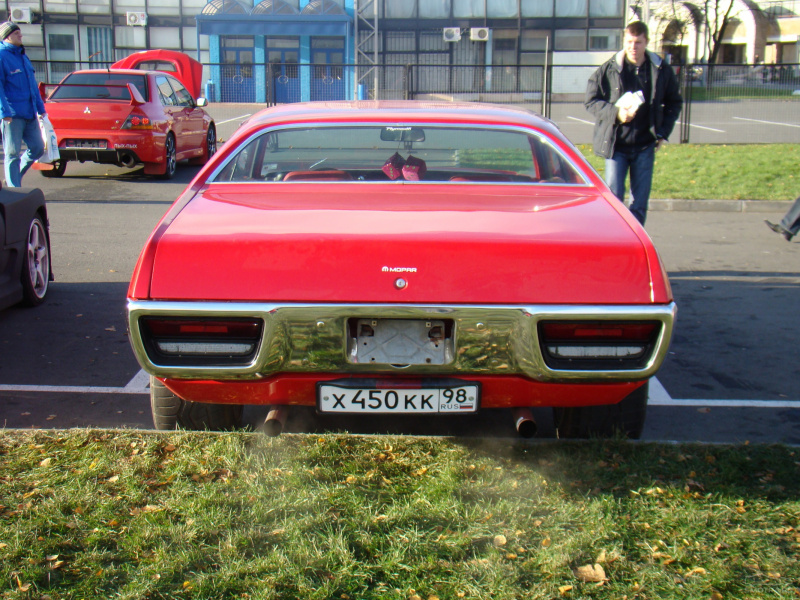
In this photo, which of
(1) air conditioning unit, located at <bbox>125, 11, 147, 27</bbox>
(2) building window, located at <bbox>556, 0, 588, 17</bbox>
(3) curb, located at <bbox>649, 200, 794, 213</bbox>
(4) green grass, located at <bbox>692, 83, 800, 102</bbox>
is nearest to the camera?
(3) curb, located at <bbox>649, 200, 794, 213</bbox>

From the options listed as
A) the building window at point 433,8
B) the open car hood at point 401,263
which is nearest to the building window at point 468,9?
the building window at point 433,8

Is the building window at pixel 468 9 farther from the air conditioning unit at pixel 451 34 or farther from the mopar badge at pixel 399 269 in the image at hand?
the mopar badge at pixel 399 269

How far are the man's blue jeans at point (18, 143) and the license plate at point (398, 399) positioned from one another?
24.6ft

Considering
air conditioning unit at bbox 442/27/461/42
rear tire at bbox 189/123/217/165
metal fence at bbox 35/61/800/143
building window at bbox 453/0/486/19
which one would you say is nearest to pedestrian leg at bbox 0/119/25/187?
rear tire at bbox 189/123/217/165

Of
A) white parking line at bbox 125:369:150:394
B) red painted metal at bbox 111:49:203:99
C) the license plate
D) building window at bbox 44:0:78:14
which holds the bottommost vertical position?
white parking line at bbox 125:369:150:394

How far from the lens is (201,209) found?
3.47 metres

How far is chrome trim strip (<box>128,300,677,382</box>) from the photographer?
2.92m

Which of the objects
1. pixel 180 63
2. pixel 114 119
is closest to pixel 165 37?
pixel 180 63

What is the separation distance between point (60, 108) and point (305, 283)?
10497 millimetres

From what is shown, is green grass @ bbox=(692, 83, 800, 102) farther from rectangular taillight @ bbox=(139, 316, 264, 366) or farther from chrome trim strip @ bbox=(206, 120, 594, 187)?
rectangular taillight @ bbox=(139, 316, 264, 366)

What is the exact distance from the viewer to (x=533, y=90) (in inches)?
1214

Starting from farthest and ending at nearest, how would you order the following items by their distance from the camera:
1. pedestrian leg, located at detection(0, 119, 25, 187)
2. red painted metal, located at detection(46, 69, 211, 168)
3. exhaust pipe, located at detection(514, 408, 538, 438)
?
red painted metal, located at detection(46, 69, 211, 168) → pedestrian leg, located at detection(0, 119, 25, 187) → exhaust pipe, located at detection(514, 408, 538, 438)

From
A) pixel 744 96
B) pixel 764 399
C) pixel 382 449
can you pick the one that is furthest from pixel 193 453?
pixel 744 96

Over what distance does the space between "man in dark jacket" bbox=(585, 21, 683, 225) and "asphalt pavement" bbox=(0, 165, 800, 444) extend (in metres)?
1.02
